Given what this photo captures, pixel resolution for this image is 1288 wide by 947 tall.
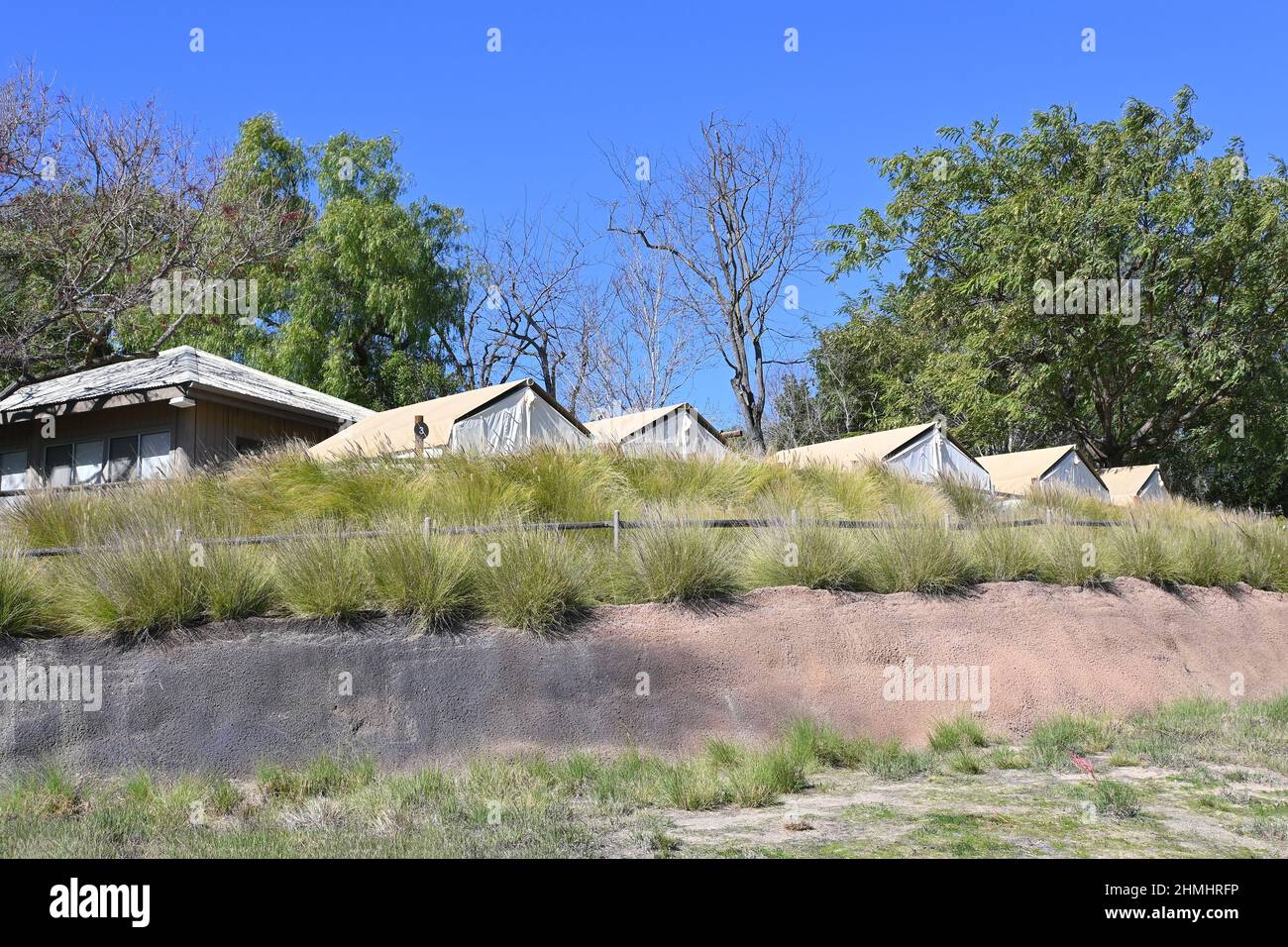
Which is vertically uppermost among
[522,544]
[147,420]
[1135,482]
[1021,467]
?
[147,420]

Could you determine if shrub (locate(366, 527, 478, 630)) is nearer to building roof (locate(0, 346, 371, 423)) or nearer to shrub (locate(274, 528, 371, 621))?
shrub (locate(274, 528, 371, 621))

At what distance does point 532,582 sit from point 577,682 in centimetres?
92

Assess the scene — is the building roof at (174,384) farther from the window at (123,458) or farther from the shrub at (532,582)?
the shrub at (532,582)

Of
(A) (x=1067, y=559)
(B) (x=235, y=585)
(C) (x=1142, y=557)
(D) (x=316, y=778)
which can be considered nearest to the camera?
(D) (x=316, y=778)

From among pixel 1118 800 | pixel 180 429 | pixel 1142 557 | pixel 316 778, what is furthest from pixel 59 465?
pixel 1118 800

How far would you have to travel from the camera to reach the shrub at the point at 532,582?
8289mm

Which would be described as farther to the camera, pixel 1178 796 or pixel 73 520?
pixel 73 520

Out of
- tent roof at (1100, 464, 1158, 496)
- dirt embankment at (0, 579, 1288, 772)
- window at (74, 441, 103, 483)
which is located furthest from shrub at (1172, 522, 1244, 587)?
window at (74, 441, 103, 483)

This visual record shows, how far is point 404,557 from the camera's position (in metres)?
8.38

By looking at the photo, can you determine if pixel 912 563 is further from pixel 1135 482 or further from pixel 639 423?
pixel 1135 482

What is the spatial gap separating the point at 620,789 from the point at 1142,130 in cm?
2587

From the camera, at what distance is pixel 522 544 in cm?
873

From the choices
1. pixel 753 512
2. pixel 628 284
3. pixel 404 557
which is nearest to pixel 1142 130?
pixel 628 284

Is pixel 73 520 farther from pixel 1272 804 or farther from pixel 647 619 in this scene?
pixel 1272 804
